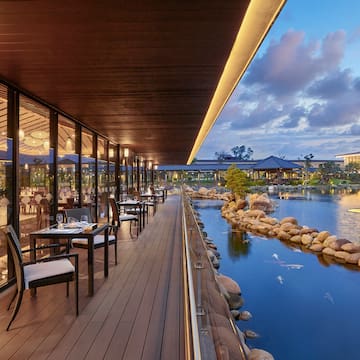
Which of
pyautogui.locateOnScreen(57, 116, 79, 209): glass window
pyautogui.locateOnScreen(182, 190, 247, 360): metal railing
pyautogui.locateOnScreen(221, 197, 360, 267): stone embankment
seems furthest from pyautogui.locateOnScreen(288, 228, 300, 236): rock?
pyautogui.locateOnScreen(182, 190, 247, 360): metal railing

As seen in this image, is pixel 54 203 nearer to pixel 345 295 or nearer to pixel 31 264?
pixel 31 264

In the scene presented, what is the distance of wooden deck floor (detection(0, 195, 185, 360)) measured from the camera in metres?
2.46

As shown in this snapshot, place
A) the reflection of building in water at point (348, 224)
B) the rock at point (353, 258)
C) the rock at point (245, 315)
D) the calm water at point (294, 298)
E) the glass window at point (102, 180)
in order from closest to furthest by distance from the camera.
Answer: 1. the calm water at point (294, 298)
2. the rock at point (245, 315)
3. the glass window at point (102, 180)
4. the rock at point (353, 258)
5. the reflection of building in water at point (348, 224)

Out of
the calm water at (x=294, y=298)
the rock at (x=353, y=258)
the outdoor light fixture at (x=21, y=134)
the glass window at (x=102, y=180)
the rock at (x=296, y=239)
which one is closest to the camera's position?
the outdoor light fixture at (x=21, y=134)

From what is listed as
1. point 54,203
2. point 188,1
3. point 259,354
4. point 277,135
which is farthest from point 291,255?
point 277,135

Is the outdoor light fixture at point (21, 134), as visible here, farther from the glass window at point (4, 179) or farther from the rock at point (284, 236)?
the rock at point (284, 236)

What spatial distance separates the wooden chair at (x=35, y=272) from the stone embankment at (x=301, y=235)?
964 centimetres

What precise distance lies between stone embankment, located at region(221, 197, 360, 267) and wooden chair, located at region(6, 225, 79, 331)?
964cm

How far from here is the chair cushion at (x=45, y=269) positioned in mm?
2893

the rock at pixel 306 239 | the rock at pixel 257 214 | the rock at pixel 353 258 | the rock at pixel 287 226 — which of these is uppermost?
the rock at pixel 257 214

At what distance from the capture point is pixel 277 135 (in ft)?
316

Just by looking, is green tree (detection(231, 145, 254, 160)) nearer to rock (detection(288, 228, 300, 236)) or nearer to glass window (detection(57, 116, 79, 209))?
rock (detection(288, 228, 300, 236))

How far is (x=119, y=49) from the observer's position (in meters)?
2.71

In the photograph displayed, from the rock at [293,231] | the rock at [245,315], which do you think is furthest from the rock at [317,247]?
the rock at [245,315]
